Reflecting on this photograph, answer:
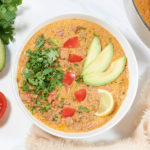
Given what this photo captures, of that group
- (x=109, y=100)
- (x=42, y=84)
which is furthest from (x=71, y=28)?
(x=109, y=100)

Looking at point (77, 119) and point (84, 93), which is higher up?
point (84, 93)

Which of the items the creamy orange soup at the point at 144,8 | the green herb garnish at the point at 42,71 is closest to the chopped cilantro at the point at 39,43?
the green herb garnish at the point at 42,71

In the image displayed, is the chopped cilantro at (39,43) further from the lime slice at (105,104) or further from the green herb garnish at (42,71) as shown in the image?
the lime slice at (105,104)

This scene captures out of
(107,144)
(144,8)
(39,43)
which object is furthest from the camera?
(107,144)

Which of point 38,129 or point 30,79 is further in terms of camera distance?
point 38,129

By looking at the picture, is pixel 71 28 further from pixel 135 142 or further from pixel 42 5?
pixel 135 142

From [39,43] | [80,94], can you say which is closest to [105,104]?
[80,94]

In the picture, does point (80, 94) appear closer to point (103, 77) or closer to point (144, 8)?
point (103, 77)

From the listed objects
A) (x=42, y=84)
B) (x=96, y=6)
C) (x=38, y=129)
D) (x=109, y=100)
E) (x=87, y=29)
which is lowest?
(x=38, y=129)
